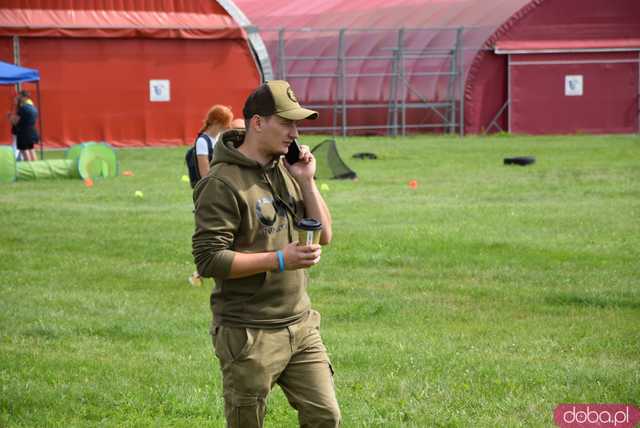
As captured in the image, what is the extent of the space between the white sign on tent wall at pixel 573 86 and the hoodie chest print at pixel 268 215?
3650cm

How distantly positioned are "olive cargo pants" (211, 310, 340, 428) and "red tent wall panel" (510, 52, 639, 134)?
35.7 m

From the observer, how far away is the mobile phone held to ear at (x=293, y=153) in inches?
209

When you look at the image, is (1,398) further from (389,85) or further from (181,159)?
(389,85)

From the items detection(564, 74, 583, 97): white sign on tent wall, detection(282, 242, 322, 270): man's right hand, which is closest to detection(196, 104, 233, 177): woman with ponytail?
detection(282, 242, 322, 270): man's right hand

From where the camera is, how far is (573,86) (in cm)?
4047

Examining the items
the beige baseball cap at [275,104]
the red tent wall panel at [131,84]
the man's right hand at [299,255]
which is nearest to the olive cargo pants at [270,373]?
the man's right hand at [299,255]

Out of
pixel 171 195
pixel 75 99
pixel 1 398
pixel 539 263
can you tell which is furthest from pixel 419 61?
pixel 1 398

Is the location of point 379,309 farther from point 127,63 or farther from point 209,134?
point 127,63

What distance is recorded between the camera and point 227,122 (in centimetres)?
1138

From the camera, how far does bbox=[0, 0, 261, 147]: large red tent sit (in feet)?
113

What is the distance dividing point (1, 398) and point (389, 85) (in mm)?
34340

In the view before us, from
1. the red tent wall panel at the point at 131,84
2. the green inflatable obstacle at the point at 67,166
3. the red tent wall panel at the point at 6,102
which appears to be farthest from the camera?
the red tent wall panel at the point at 131,84

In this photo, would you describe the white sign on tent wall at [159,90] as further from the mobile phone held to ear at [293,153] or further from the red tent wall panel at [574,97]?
the mobile phone held to ear at [293,153]

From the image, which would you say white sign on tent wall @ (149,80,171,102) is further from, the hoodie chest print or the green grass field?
the hoodie chest print
